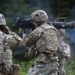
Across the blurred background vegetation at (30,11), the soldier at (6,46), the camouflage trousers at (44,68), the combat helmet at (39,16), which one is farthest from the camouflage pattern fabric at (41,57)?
the blurred background vegetation at (30,11)

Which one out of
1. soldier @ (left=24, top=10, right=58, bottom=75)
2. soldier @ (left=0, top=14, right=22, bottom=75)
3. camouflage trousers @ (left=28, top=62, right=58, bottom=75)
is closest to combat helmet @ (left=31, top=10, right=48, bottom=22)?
soldier @ (left=24, top=10, right=58, bottom=75)

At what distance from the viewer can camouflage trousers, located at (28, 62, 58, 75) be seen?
10242 mm

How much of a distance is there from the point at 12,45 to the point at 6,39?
0.17 m

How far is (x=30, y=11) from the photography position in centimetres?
1720

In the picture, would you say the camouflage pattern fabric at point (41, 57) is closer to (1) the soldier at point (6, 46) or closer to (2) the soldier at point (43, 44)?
(2) the soldier at point (43, 44)

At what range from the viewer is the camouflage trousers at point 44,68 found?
10242 millimetres

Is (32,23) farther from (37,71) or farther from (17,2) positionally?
(17,2)

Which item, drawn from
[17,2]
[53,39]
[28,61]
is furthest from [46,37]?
[17,2]

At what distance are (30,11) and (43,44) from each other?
23.4 feet

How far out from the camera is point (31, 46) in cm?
1025

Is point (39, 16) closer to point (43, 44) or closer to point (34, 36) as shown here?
point (34, 36)

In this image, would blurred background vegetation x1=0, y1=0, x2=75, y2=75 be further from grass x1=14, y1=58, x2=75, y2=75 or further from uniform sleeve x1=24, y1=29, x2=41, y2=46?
uniform sleeve x1=24, y1=29, x2=41, y2=46

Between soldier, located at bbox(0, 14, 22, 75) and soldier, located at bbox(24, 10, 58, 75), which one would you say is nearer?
soldier, located at bbox(24, 10, 58, 75)

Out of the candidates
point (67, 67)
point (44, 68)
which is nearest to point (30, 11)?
point (67, 67)
